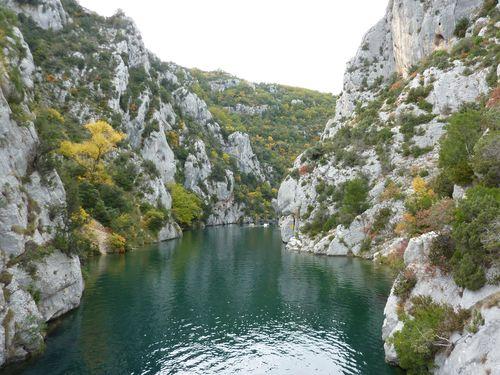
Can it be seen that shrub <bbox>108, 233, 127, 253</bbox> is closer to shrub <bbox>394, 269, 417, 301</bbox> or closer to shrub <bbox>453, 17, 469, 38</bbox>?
shrub <bbox>394, 269, 417, 301</bbox>

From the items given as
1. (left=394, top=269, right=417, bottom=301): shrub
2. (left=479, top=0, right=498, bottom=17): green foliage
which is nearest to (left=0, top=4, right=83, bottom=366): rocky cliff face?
(left=394, top=269, right=417, bottom=301): shrub

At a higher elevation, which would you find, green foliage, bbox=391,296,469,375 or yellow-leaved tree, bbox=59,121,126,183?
yellow-leaved tree, bbox=59,121,126,183

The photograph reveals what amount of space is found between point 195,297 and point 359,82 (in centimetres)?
7896

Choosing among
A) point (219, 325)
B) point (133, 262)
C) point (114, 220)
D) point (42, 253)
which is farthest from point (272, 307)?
point (114, 220)

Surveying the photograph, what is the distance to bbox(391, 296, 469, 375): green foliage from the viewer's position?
1852cm

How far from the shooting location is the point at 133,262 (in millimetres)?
55219

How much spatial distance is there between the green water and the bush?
727 cm

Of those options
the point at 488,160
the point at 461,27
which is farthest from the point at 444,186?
the point at 461,27

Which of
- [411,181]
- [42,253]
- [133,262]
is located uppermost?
[411,181]

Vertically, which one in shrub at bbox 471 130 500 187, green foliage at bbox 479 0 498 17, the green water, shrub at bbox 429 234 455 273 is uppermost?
green foliage at bbox 479 0 498 17

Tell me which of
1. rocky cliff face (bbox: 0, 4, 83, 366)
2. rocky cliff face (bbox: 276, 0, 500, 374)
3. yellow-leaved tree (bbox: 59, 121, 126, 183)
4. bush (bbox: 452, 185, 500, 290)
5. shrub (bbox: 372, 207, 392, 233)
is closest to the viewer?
Result: bush (bbox: 452, 185, 500, 290)

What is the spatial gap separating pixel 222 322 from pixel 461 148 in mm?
21893

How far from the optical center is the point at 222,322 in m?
30.2

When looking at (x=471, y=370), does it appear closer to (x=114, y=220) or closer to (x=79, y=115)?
(x=114, y=220)
